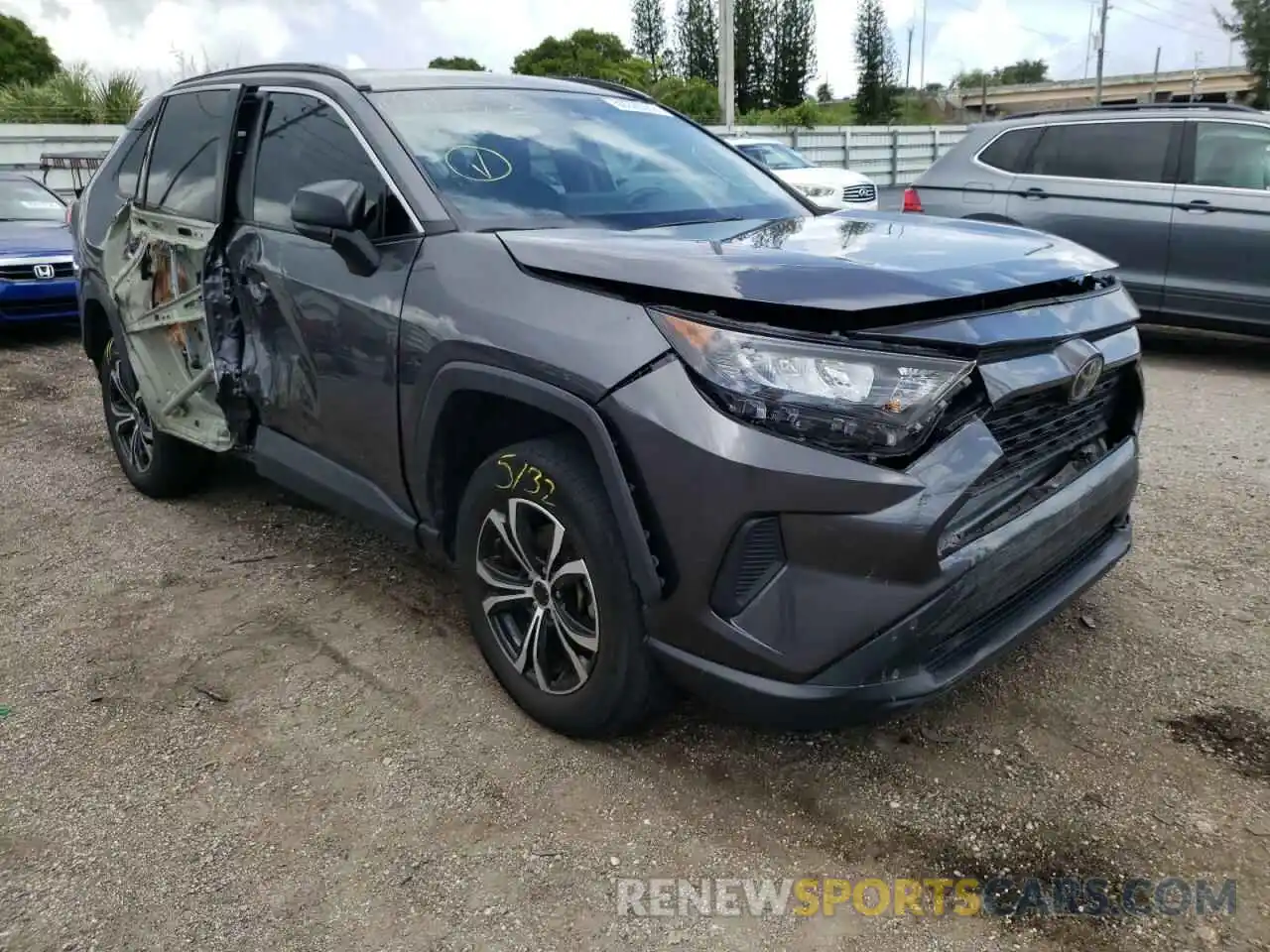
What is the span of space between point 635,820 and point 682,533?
77cm

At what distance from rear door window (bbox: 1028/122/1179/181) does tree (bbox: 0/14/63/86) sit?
154 ft

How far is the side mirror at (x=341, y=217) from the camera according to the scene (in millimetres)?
2828

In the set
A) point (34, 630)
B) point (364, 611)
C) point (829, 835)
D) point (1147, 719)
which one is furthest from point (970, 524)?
point (34, 630)

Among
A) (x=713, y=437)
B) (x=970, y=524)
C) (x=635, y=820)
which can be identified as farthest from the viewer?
(x=635, y=820)

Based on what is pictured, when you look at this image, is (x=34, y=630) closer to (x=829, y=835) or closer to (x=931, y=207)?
(x=829, y=835)

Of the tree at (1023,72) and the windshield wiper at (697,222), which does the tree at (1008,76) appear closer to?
the tree at (1023,72)

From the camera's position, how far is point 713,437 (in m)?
2.15

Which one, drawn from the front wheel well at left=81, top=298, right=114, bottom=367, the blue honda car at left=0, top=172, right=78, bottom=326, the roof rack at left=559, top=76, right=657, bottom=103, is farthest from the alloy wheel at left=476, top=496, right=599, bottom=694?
the blue honda car at left=0, top=172, right=78, bottom=326

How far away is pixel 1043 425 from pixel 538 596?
134cm

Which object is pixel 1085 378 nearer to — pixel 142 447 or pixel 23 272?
pixel 142 447

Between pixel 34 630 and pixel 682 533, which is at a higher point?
pixel 682 533

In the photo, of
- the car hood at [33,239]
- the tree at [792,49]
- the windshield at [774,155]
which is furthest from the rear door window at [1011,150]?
the tree at [792,49]

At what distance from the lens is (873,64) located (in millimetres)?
66562

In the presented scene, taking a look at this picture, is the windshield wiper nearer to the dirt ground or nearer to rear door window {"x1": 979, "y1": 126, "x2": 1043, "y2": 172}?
the dirt ground
